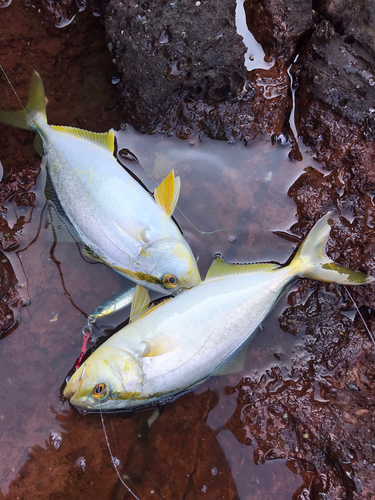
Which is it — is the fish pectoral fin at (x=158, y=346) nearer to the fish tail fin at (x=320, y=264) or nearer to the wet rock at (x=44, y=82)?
the fish tail fin at (x=320, y=264)

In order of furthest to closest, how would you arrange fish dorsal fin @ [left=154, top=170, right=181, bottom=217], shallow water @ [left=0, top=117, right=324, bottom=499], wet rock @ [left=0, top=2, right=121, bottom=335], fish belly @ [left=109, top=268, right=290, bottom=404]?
wet rock @ [left=0, top=2, right=121, bottom=335]
shallow water @ [left=0, top=117, right=324, bottom=499]
fish dorsal fin @ [left=154, top=170, right=181, bottom=217]
fish belly @ [left=109, top=268, right=290, bottom=404]

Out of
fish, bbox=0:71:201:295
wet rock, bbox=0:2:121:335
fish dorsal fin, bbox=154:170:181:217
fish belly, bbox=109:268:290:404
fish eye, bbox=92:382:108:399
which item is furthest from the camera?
wet rock, bbox=0:2:121:335

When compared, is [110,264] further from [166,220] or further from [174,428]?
[174,428]

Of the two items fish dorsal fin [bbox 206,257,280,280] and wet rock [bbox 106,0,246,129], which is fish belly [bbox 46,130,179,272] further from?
wet rock [bbox 106,0,246,129]

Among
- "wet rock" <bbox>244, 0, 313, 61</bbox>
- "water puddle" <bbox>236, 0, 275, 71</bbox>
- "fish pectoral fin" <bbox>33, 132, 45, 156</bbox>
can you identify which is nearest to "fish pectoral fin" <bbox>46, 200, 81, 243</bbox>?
"fish pectoral fin" <bbox>33, 132, 45, 156</bbox>

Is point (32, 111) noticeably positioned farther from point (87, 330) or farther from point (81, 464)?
point (81, 464)

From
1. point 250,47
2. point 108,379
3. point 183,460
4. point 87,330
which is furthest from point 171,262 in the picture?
point 250,47

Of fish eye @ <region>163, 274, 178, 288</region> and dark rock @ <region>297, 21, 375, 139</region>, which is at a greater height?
Result: dark rock @ <region>297, 21, 375, 139</region>
